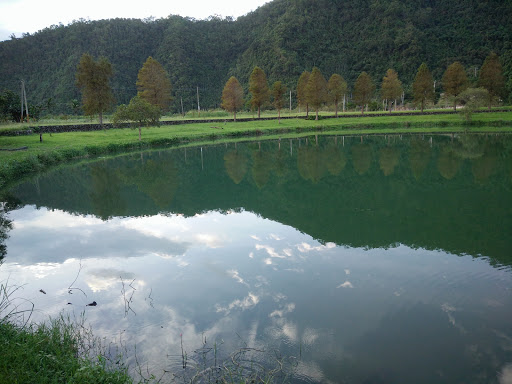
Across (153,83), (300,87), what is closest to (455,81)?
(300,87)

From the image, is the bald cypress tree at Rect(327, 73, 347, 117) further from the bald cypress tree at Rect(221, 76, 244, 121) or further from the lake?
the lake

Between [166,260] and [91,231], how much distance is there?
15.3 ft

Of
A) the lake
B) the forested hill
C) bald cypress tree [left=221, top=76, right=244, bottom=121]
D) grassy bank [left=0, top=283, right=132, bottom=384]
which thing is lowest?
the lake

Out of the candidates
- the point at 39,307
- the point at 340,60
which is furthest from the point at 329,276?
the point at 340,60

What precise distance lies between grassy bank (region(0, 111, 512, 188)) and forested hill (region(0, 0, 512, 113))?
146 ft

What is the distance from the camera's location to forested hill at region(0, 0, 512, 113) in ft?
339

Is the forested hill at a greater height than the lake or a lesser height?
greater

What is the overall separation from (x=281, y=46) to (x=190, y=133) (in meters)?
77.8

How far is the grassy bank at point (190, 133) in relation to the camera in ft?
88.8

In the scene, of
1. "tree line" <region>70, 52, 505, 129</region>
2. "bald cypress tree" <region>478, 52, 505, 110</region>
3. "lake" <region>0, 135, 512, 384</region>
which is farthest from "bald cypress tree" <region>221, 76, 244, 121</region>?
"lake" <region>0, 135, 512, 384</region>

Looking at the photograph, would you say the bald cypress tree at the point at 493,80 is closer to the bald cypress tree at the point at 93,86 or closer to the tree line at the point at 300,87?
the tree line at the point at 300,87

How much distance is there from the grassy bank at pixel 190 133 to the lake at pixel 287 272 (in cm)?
790

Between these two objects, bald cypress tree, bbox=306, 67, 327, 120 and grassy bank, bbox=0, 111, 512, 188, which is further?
bald cypress tree, bbox=306, 67, 327, 120

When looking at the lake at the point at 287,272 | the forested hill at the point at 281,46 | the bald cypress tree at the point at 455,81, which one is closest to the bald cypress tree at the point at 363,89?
the bald cypress tree at the point at 455,81
